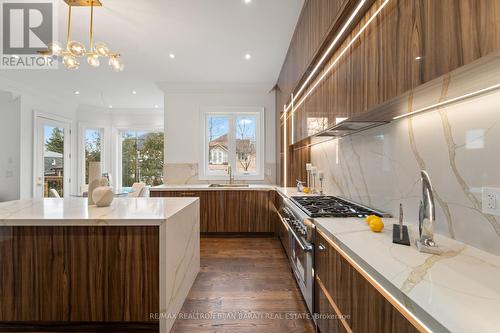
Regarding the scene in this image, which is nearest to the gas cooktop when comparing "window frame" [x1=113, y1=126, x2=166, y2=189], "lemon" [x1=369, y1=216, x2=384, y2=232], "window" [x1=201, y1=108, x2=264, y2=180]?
"lemon" [x1=369, y1=216, x2=384, y2=232]

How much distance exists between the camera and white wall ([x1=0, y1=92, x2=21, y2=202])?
4566 mm

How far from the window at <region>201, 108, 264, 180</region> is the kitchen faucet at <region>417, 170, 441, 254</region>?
12.2 ft

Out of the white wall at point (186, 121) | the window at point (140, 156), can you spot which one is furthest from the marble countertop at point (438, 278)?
the window at point (140, 156)

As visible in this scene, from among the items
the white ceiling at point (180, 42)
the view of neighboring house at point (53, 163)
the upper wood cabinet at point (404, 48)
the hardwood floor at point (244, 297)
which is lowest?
the hardwood floor at point (244, 297)

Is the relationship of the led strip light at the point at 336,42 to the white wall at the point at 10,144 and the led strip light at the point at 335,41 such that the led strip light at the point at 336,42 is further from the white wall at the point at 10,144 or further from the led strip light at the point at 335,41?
the white wall at the point at 10,144

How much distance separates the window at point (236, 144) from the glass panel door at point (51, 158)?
3.34m

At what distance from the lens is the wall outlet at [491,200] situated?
928 millimetres

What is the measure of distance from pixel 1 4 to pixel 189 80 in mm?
2435

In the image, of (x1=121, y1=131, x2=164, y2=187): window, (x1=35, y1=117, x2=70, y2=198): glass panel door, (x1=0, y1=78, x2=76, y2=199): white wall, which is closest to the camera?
(x1=0, y1=78, x2=76, y2=199): white wall

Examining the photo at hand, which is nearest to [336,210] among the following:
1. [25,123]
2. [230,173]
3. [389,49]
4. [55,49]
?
[389,49]

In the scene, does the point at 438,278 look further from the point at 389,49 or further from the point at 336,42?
the point at 336,42

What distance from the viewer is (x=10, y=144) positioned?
15.0 ft

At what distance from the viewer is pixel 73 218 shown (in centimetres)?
163

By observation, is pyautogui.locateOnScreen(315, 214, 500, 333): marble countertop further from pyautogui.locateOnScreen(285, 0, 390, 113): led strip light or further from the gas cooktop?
pyautogui.locateOnScreen(285, 0, 390, 113): led strip light
